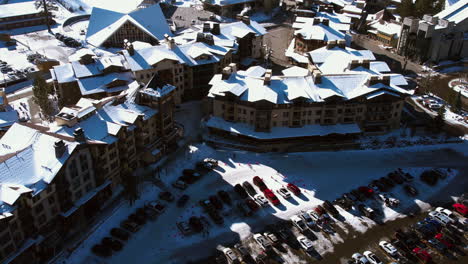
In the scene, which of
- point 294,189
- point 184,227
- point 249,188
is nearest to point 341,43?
point 294,189

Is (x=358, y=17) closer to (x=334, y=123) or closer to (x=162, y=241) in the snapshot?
(x=334, y=123)

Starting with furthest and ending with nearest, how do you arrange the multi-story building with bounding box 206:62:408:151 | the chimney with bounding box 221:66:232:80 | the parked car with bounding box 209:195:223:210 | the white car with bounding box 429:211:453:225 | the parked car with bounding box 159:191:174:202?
1. the chimney with bounding box 221:66:232:80
2. the multi-story building with bounding box 206:62:408:151
3. the parked car with bounding box 159:191:174:202
4. the parked car with bounding box 209:195:223:210
5. the white car with bounding box 429:211:453:225

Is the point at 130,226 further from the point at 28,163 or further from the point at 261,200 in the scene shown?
the point at 261,200

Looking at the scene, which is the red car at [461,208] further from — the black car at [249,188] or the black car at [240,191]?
the black car at [240,191]

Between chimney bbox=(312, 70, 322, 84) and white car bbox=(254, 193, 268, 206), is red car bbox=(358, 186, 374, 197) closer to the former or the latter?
white car bbox=(254, 193, 268, 206)

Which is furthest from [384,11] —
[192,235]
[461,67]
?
[192,235]

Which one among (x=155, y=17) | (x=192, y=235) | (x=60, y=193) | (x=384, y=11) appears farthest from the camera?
(x=384, y=11)

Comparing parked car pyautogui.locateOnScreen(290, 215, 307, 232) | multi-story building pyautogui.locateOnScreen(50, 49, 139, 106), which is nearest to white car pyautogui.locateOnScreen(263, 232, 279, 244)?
parked car pyautogui.locateOnScreen(290, 215, 307, 232)
